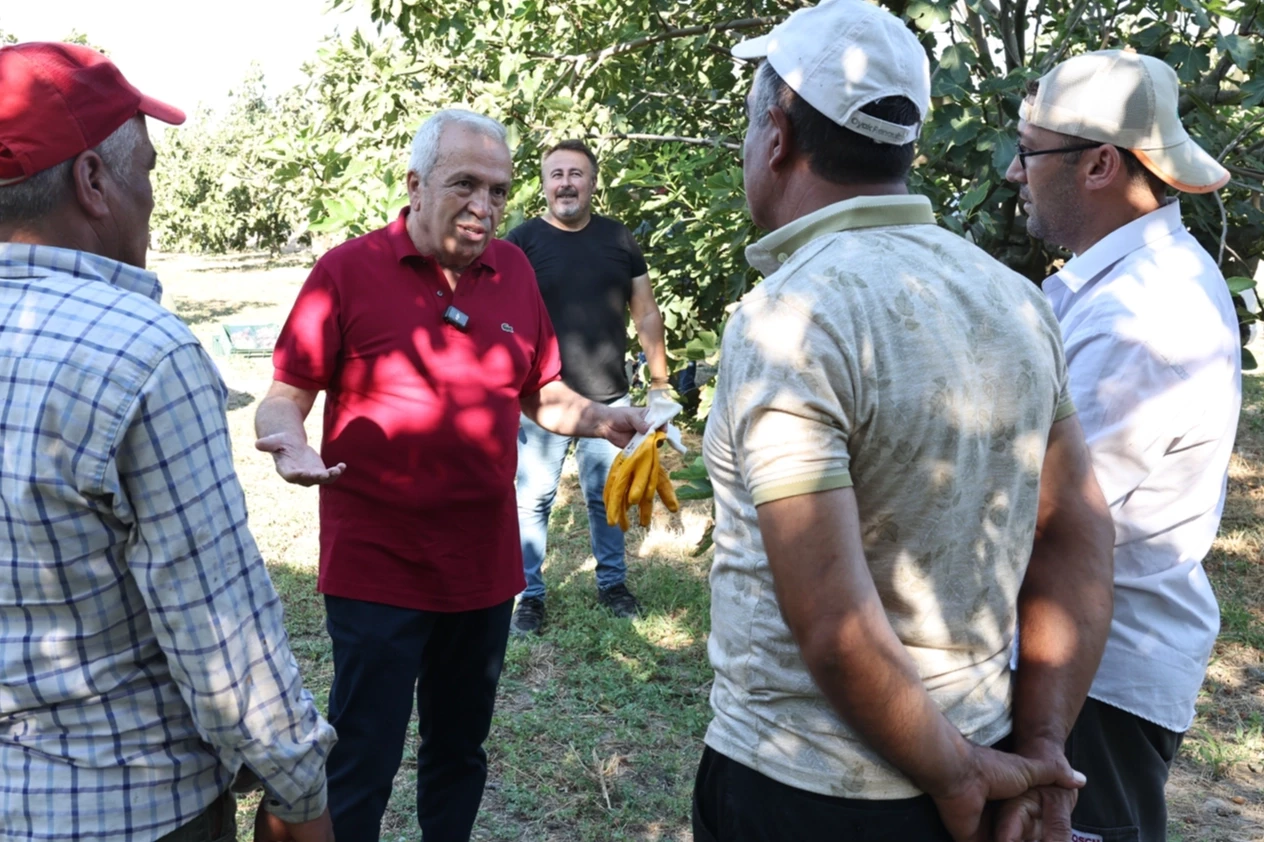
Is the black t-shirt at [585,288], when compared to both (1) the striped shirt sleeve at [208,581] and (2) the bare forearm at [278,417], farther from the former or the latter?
(1) the striped shirt sleeve at [208,581]

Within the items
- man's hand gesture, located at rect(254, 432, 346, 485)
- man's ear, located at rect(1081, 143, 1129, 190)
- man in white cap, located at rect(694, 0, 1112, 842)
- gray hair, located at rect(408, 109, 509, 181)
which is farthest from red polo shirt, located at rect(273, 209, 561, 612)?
man's ear, located at rect(1081, 143, 1129, 190)

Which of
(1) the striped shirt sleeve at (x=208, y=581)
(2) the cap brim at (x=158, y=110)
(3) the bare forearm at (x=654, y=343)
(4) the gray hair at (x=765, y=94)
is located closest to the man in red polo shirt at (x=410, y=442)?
(2) the cap brim at (x=158, y=110)

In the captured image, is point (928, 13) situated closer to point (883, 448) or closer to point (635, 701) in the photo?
point (883, 448)

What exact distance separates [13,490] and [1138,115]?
196 cm

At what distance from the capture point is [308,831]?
5.39 feet

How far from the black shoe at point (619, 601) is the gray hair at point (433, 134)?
310 cm

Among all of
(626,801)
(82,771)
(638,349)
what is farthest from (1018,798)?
(638,349)

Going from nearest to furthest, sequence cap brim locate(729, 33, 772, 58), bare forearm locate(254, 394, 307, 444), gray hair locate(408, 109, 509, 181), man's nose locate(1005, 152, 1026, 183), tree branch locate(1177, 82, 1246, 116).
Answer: cap brim locate(729, 33, 772, 58) → man's nose locate(1005, 152, 1026, 183) → bare forearm locate(254, 394, 307, 444) → gray hair locate(408, 109, 509, 181) → tree branch locate(1177, 82, 1246, 116)

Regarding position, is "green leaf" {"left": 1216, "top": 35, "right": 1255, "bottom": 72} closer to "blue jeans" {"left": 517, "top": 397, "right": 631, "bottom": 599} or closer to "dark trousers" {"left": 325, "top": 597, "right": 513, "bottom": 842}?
"dark trousers" {"left": 325, "top": 597, "right": 513, "bottom": 842}

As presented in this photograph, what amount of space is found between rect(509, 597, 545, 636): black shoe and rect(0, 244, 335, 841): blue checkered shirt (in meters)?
3.68

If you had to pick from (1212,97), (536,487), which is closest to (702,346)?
(536,487)

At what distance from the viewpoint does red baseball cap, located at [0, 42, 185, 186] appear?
1406mm

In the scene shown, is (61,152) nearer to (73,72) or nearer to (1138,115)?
(73,72)

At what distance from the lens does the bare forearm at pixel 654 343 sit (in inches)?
217
